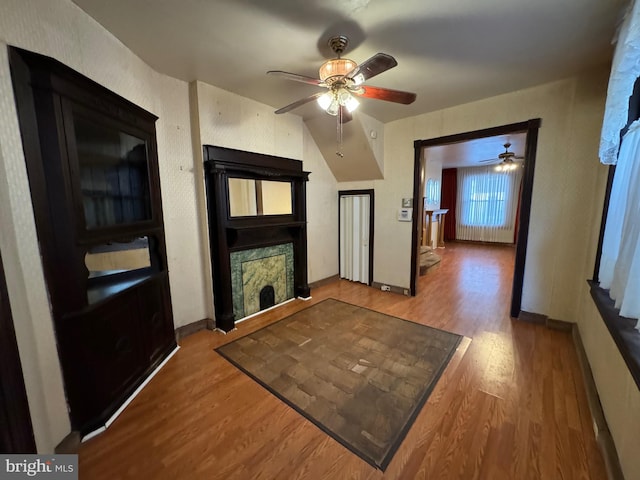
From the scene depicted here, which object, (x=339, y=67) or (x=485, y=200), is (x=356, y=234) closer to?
(x=339, y=67)

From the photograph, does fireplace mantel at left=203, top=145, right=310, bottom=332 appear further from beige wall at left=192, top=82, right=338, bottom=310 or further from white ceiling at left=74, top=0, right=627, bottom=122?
white ceiling at left=74, top=0, right=627, bottom=122

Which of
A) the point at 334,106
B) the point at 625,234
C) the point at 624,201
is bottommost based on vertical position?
the point at 625,234

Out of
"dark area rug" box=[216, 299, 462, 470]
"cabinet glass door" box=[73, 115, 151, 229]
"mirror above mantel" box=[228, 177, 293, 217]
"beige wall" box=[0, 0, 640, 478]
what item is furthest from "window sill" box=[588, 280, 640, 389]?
"mirror above mantel" box=[228, 177, 293, 217]

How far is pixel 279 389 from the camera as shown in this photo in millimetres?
1833

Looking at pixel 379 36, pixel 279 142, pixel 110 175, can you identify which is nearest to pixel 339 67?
pixel 379 36

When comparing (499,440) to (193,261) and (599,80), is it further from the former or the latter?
(599,80)

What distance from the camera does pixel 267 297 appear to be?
10.6 ft

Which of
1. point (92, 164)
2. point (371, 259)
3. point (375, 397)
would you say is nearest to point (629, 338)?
point (375, 397)

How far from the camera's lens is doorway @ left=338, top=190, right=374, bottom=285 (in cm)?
406

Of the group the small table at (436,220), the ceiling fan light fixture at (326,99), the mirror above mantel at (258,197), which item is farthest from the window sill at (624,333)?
the small table at (436,220)

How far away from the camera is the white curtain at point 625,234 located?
1.29m
